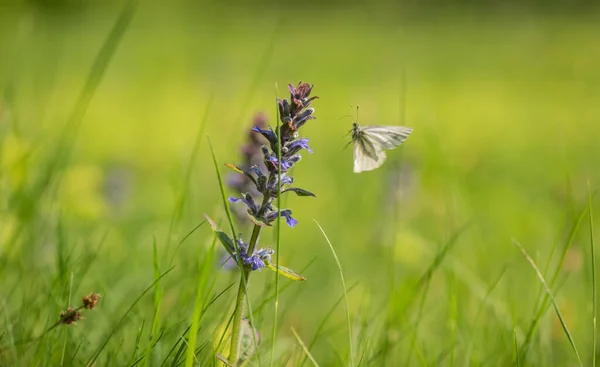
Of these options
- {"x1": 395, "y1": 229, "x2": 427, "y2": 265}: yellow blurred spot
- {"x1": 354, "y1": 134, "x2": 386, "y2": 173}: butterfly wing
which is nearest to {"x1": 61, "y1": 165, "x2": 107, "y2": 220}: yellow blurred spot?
{"x1": 395, "y1": 229, "x2": 427, "y2": 265}: yellow blurred spot

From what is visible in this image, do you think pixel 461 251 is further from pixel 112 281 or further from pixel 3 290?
pixel 3 290

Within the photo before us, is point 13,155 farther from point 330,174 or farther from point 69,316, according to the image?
point 330,174

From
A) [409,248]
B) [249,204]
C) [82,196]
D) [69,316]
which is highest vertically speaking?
[249,204]

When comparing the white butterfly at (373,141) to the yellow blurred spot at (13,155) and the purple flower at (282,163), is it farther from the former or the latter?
the yellow blurred spot at (13,155)

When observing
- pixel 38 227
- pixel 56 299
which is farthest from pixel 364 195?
pixel 56 299

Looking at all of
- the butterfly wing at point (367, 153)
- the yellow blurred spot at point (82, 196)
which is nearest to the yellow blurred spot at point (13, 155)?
the yellow blurred spot at point (82, 196)

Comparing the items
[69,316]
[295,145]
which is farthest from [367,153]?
[69,316]

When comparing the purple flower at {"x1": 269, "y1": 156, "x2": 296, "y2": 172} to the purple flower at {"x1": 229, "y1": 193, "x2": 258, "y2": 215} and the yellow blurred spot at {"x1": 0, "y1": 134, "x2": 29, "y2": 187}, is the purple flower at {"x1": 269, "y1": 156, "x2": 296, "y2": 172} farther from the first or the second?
the yellow blurred spot at {"x1": 0, "y1": 134, "x2": 29, "y2": 187}
